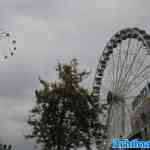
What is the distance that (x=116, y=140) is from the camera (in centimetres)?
4466

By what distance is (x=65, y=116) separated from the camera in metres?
31.5

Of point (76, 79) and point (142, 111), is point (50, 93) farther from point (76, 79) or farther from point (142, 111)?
point (142, 111)

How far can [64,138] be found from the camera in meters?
31.2

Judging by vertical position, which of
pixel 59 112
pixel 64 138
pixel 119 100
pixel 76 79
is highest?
pixel 119 100

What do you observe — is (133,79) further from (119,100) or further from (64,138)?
(64,138)

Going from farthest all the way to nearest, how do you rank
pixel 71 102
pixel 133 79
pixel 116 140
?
pixel 133 79, pixel 116 140, pixel 71 102

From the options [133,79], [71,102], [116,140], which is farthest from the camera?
[133,79]

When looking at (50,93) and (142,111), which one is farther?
(142,111)

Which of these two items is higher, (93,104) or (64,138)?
(93,104)

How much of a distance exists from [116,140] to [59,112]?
15.3m

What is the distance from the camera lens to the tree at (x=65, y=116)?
31266 millimetres

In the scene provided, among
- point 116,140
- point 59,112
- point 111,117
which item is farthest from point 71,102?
point 111,117

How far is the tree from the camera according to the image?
103 ft

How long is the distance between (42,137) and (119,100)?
19.1 m
